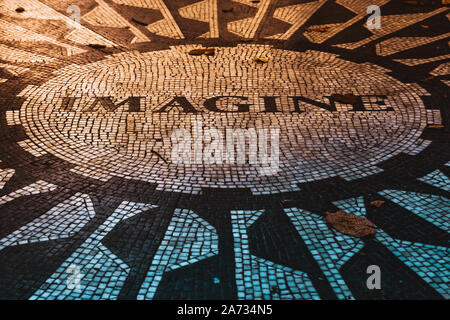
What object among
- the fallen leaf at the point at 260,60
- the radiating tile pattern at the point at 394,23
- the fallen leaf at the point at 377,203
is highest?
the radiating tile pattern at the point at 394,23

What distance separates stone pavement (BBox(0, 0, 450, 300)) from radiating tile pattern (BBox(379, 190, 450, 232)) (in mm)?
22

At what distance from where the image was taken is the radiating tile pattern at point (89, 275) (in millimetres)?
4609

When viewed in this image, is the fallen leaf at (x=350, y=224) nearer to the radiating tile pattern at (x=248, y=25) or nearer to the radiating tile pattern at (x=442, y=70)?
the radiating tile pattern at (x=442, y=70)

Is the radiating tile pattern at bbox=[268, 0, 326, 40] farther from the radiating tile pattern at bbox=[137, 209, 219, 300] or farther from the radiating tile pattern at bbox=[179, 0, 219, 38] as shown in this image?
the radiating tile pattern at bbox=[137, 209, 219, 300]

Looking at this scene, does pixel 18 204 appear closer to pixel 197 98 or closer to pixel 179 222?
pixel 179 222

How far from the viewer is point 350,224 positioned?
18.2ft

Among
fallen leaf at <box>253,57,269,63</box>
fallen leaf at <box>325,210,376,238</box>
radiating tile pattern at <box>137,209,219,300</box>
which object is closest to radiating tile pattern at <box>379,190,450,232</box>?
fallen leaf at <box>325,210,376,238</box>

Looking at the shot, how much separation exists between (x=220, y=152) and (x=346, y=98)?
2564mm

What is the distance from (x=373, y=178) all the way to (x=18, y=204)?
4.25 meters

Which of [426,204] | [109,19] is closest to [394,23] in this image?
[109,19]

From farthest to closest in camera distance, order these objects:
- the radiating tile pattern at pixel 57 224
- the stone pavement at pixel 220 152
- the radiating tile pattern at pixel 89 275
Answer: the radiating tile pattern at pixel 57 224 → the stone pavement at pixel 220 152 → the radiating tile pattern at pixel 89 275

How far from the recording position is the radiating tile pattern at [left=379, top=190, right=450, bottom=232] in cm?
560

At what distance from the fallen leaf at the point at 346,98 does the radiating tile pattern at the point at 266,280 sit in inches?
149

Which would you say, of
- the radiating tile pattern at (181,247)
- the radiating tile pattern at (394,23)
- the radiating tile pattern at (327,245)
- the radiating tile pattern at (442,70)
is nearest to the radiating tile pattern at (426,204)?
the radiating tile pattern at (327,245)
